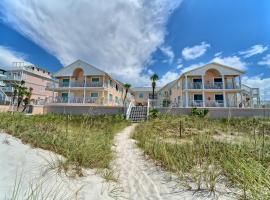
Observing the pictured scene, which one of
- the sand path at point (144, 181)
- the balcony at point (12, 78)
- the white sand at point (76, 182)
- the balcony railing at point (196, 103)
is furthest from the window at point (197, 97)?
the balcony at point (12, 78)

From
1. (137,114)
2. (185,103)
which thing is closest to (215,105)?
(185,103)

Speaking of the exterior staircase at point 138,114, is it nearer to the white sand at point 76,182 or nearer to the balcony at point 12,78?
the white sand at point 76,182

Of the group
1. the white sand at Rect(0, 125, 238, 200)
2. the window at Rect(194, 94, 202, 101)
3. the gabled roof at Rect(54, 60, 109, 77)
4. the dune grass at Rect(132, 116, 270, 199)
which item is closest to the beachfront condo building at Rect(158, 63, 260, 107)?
the window at Rect(194, 94, 202, 101)

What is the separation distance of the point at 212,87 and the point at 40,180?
2706 cm

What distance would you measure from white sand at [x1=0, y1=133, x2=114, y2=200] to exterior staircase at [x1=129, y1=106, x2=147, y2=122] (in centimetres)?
1319

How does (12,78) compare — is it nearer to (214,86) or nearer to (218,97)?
(214,86)

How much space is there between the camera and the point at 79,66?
2998cm

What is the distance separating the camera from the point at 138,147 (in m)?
6.57

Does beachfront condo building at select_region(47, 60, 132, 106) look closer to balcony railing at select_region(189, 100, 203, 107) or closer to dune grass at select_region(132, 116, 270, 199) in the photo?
balcony railing at select_region(189, 100, 203, 107)

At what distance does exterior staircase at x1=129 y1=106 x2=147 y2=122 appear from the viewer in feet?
57.1

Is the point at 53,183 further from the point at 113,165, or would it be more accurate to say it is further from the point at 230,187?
the point at 230,187

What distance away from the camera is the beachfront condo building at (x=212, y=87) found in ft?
84.7

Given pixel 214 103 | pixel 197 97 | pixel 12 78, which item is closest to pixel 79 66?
pixel 197 97

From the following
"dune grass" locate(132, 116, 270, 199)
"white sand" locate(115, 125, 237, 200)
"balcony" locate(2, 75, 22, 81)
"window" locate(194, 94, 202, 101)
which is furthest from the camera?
"balcony" locate(2, 75, 22, 81)
